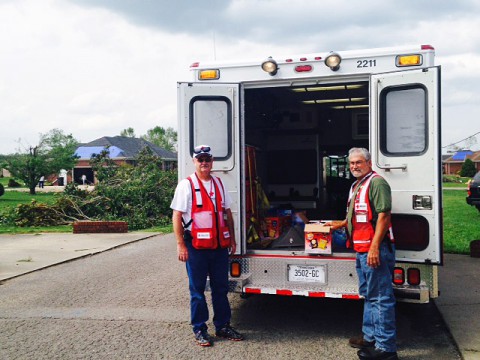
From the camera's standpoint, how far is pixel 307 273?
5547mm

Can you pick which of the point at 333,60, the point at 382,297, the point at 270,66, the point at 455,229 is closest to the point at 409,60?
the point at 333,60

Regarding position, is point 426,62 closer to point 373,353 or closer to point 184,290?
point 373,353

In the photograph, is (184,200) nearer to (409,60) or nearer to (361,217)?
(361,217)

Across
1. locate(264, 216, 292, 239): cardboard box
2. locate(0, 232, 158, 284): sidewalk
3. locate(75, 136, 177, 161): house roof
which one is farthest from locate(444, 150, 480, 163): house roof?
locate(264, 216, 292, 239): cardboard box

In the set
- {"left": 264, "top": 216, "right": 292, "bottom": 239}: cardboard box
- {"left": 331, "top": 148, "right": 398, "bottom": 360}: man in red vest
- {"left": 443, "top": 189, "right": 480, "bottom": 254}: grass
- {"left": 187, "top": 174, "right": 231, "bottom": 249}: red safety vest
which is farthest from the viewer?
{"left": 443, "top": 189, "right": 480, "bottom": 254}: grass

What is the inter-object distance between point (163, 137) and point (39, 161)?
56998 millimetres

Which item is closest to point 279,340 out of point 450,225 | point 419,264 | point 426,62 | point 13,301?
point 419,264

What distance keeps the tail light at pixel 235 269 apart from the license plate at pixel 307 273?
22.4 inches

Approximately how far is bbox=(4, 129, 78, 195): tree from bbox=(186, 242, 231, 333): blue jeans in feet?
112

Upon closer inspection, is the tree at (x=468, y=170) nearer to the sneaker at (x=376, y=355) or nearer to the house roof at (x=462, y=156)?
the house roof at (x=462, y=156)

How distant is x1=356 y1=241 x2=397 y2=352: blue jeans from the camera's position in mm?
Answer: 4723

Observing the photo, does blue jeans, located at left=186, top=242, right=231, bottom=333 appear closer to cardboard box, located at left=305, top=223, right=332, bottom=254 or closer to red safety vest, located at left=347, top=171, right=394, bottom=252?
cardboard box, located at left=305, top=223, right=332, bottom=254

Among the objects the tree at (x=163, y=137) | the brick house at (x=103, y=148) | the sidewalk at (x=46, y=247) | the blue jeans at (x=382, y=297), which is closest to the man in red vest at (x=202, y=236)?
the blue jeans at (x=382, y=297)

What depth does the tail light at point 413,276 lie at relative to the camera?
5152mm
